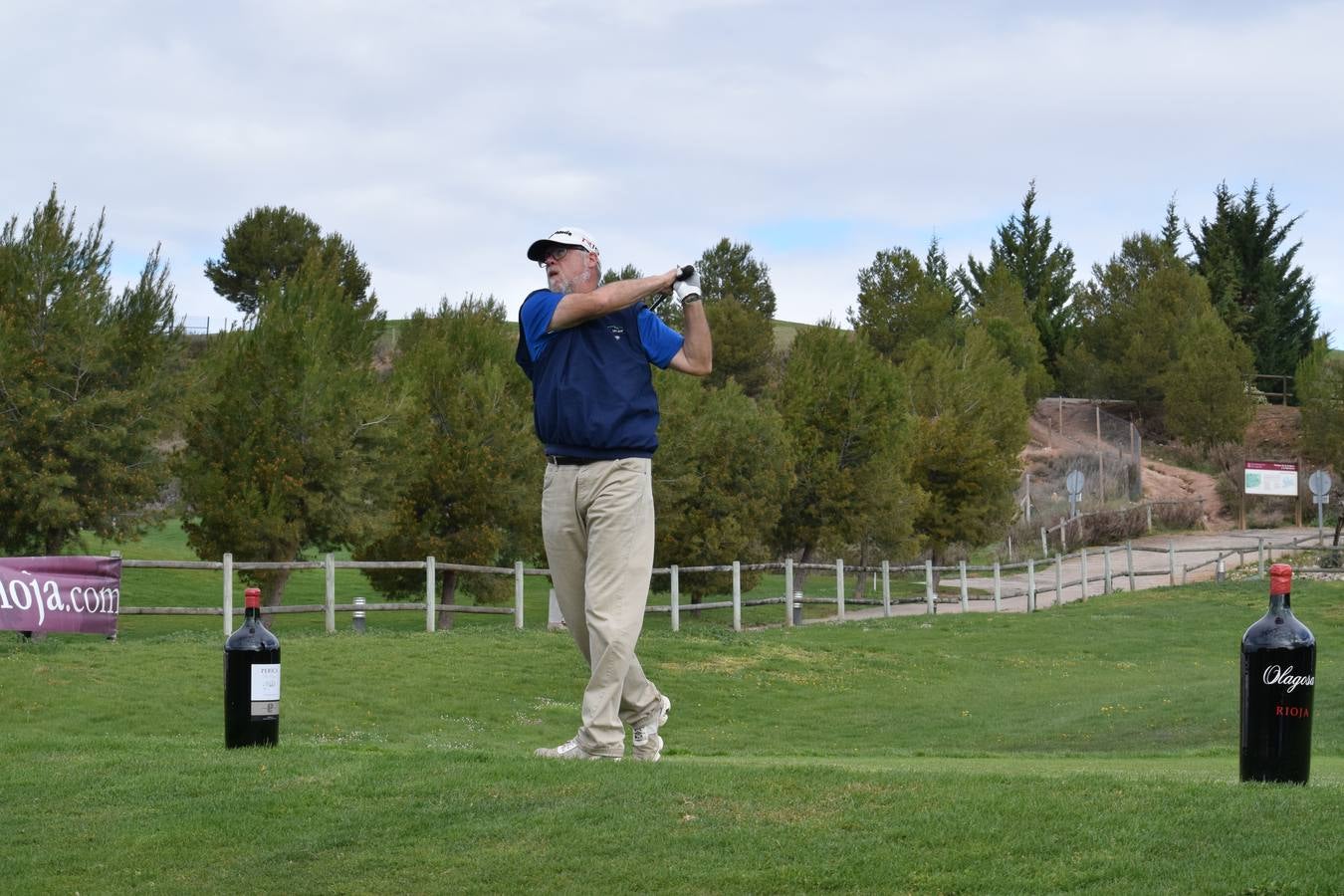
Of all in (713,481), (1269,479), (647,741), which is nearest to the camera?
(647,741)

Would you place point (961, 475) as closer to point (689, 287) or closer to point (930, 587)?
point (930, 587)

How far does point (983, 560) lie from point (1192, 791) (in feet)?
189

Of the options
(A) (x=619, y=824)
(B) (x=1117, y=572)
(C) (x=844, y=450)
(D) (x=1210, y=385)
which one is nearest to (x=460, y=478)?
(C) (x=844, y=450)

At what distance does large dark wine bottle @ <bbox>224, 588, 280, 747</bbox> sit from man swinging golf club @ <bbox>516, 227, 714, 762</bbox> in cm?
148

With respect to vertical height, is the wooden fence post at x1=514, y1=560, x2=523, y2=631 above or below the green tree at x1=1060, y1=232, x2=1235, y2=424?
below

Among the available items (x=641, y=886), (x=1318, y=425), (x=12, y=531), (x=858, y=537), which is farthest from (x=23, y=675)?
(x=1318, y=425)

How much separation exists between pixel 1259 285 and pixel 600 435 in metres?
84.9

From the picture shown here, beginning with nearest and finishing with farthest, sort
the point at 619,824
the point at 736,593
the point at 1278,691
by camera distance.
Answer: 1. the point at 619,824
2. the point at 1278,691
3. the point at 736,593

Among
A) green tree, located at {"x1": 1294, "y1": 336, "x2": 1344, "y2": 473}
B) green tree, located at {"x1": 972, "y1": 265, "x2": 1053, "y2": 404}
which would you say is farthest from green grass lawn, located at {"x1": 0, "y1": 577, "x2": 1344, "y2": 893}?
green tree, located at {"x1": 972, "y1": 265, "x2": 1053, "y2": 404}

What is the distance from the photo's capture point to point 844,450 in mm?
42375

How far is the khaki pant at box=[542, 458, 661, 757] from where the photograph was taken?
291 inches

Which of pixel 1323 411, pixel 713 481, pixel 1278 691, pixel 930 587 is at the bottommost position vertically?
pixel 930 587

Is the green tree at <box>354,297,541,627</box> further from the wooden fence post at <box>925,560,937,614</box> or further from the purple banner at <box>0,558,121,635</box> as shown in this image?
the purple banner at <box>0,558,121,635</box>

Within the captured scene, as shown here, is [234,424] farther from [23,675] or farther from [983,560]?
[983,560]
